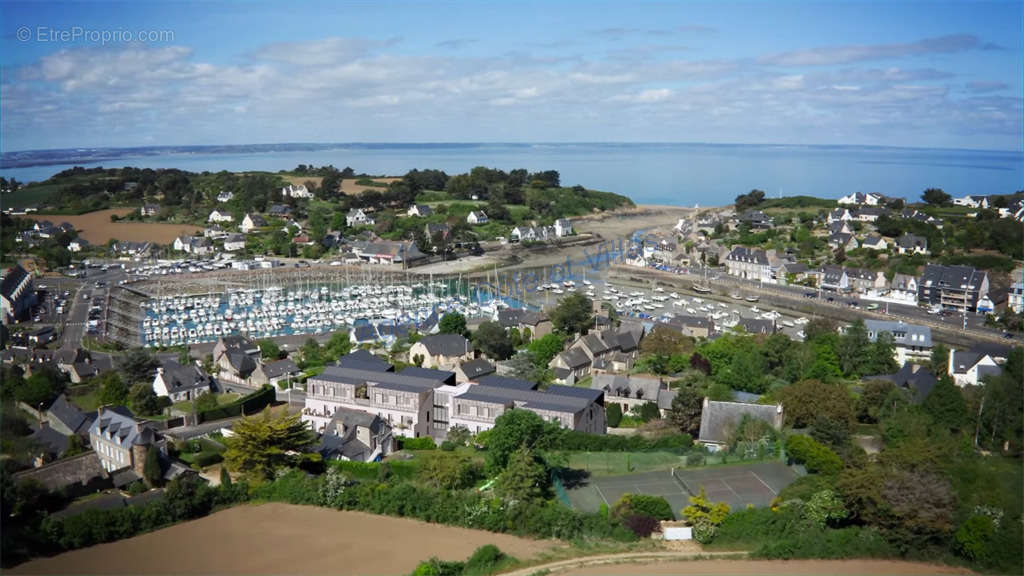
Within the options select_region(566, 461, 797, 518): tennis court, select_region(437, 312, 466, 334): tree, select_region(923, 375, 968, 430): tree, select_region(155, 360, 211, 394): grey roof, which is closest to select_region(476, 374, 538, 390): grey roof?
select_region(566, 461, 797, 518): tennis court

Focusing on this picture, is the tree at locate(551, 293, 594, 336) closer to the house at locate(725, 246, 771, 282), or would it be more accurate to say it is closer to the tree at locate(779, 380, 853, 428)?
the tree at locate(779, 380, 853, 428)

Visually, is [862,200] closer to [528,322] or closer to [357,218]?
[357,218]

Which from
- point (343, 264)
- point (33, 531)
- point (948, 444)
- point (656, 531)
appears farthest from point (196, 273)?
point (948, 444)

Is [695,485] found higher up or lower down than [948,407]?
lower down

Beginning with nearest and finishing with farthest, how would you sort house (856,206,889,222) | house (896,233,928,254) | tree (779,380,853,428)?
tree (779,380,853,428)
house (896,233,928,254)
house (856,206,889,222)

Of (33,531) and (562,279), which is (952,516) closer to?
(33,531)

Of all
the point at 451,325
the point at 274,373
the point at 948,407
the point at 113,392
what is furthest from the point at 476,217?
the point at 948,407
